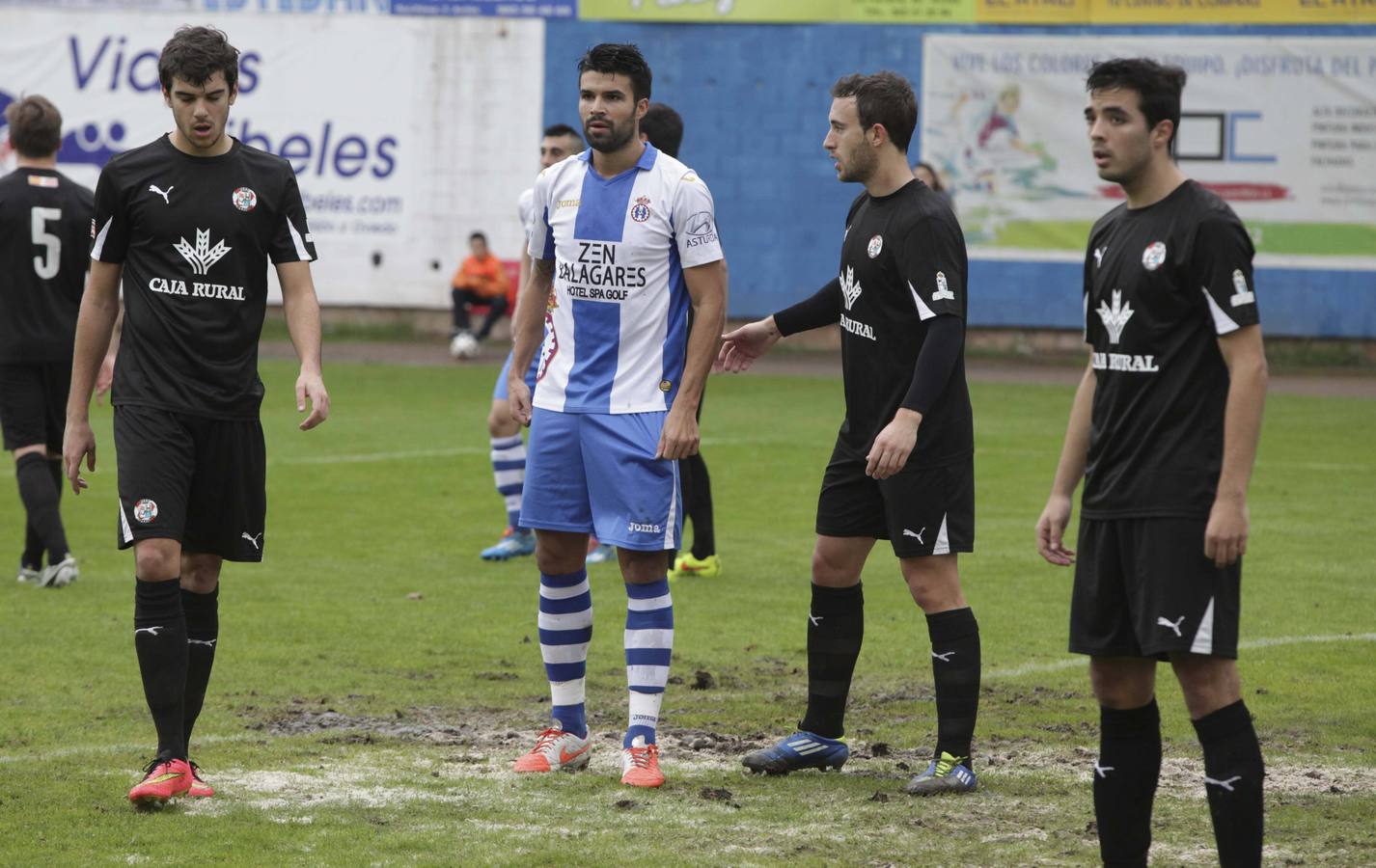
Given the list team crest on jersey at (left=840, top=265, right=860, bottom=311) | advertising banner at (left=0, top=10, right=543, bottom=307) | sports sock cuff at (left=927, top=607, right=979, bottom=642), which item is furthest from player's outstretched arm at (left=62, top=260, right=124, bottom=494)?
advertising banner at (left=0, top=10, right=543, bottom=307)

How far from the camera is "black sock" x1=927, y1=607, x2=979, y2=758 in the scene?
591cm

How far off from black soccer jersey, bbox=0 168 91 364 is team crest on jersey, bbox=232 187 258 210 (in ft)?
14.1

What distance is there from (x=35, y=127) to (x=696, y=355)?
4989mm

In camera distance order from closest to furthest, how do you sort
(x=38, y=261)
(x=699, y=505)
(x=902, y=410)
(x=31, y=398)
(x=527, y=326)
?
1. (x=902, y=410)
2. (x=527, y=326)
3. (x=38, y=261)
4. (x=31, y=398)
5. (x=699, y=505)

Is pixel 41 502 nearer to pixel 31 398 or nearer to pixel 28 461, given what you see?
pixel 28 461

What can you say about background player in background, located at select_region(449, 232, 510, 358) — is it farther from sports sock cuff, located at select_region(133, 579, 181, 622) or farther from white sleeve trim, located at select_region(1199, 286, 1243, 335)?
white sleeve trim, located at select_region(1199, 286, 1243, 335)

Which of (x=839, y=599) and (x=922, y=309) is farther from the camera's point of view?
(x=839, y=599)

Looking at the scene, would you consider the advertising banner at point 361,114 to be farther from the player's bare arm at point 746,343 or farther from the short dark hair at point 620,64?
the short dark hair at point 620,64

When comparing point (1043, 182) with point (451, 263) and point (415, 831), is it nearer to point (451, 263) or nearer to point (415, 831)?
point (451, 263)

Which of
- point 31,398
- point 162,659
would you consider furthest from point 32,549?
point 162,659

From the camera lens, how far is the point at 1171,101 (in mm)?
4461

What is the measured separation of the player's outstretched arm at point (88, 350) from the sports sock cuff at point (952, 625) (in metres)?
2.81

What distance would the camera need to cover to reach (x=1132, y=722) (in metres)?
4.62

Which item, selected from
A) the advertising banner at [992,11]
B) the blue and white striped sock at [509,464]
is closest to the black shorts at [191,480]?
the blue and white striped sock at [509,464]
